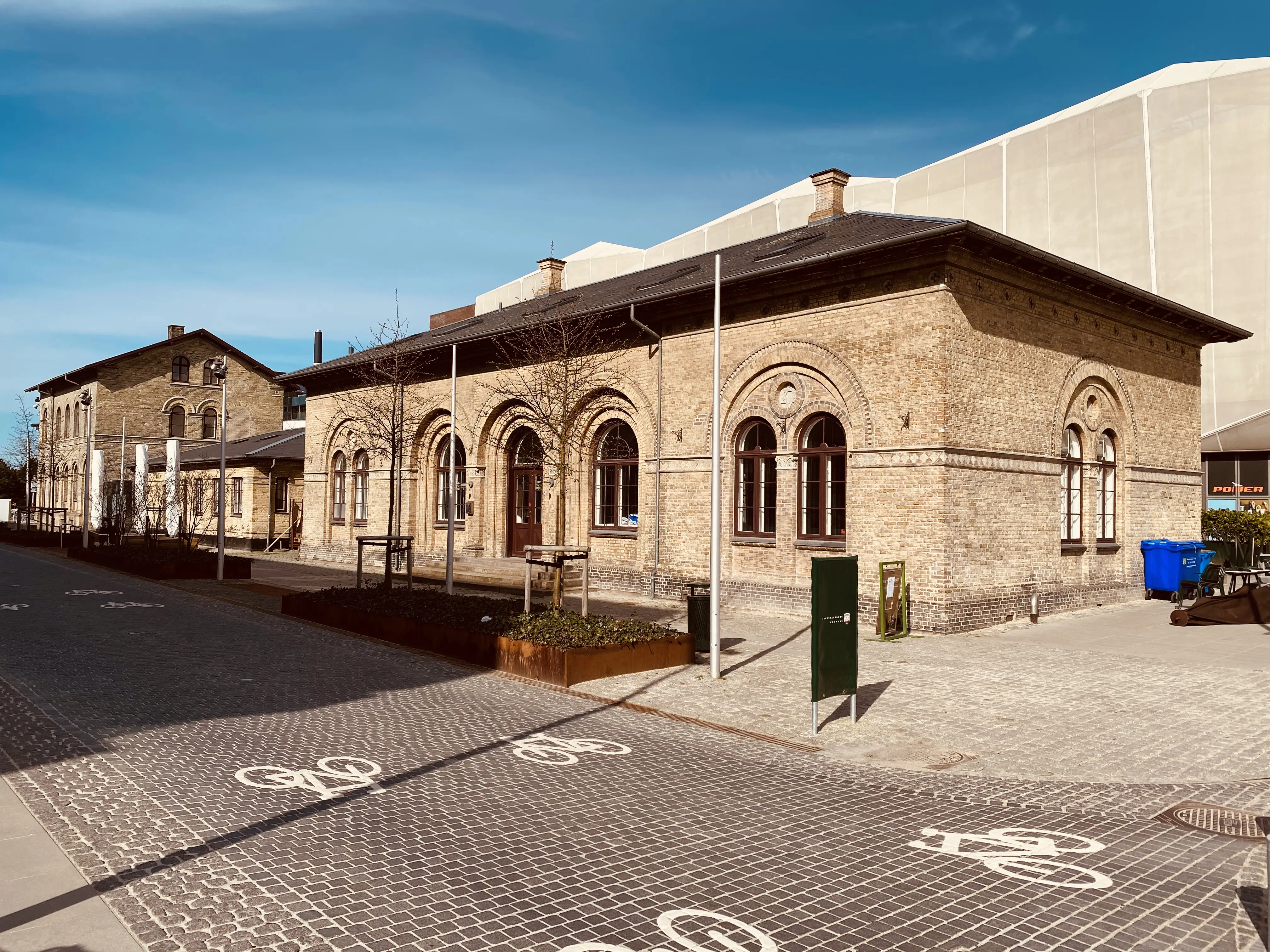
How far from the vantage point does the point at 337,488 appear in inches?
1234

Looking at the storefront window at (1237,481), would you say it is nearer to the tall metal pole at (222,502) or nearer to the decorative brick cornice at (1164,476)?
the decorative brick cornice at (1164,476)

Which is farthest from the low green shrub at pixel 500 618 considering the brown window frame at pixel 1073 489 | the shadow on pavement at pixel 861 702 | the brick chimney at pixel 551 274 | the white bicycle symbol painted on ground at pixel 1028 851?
the brick chimney at pixel 551 274

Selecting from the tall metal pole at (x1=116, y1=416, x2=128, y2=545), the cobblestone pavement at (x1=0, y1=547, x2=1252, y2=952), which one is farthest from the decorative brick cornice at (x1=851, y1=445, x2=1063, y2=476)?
the tall metal pole at (x1=116, y1=416, x2=128, y2=545)

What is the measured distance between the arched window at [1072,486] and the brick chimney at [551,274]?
1838 cm

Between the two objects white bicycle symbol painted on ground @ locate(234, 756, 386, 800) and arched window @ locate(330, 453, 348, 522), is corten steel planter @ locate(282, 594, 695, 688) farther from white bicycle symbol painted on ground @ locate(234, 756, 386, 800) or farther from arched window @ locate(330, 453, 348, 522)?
arched window @ locate(330, 453, 348, 522)

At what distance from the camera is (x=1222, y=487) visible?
110ft

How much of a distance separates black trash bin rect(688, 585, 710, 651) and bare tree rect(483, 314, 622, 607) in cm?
427

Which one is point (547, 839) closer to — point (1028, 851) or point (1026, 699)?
point (1028, 851)

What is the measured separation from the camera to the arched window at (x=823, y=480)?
54.7 ft

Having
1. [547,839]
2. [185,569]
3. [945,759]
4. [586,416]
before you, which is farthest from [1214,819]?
[185,569]

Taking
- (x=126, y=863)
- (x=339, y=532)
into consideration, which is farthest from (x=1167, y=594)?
(x=339, y=532)

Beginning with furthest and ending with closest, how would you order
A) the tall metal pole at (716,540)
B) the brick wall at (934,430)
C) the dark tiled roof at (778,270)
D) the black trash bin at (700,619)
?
1. the dark tiled roof at (778,270)
2. the brick wall at (934,430)
3. the black trash bin at (700,619)
4. the tall metal pole at (716,540)

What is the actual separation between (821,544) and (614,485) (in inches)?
251

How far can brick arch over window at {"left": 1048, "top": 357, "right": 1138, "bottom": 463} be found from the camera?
1761 centimetres
